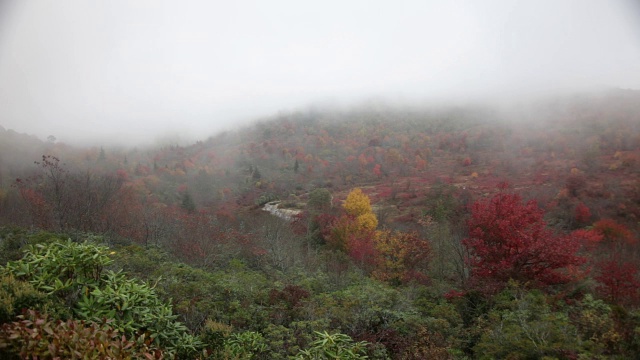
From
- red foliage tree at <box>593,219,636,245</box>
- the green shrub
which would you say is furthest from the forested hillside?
red foliage tree at <box>593,219,636,245</box>

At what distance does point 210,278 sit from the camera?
8406mm

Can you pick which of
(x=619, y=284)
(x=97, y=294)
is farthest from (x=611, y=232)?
(x=97, y=294)

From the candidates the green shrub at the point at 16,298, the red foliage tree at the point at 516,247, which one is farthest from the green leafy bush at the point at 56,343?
the red foliage tree at the point at 516,247

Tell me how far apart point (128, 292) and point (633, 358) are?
23.2 feet

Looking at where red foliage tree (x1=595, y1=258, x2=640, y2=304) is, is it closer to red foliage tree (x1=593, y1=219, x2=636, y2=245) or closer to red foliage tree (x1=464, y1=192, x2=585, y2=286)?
red foliage tree (x1=464, y1=192, x2=585, y2=286)

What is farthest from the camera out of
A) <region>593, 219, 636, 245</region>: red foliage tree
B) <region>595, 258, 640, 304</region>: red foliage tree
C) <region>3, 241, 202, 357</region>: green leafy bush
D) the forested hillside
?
<region>593, 219, 636, 245</region>: red foliage tree

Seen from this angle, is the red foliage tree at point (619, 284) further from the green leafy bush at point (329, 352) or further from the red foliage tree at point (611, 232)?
the red foliage tree at point (611, 232)

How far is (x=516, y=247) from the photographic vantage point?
34.5ft

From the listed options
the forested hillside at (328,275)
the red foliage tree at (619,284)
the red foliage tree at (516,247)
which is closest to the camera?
the forested hillside at (328,275)

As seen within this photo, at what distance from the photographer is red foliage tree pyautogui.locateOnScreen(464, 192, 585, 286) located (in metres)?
9.85

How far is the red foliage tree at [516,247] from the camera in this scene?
9.85m

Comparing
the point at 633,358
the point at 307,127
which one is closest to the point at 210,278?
the point at 633,358

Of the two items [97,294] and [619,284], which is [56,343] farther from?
[619,284]

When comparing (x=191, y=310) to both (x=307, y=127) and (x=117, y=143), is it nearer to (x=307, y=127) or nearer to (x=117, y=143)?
(x=307, y=127)
